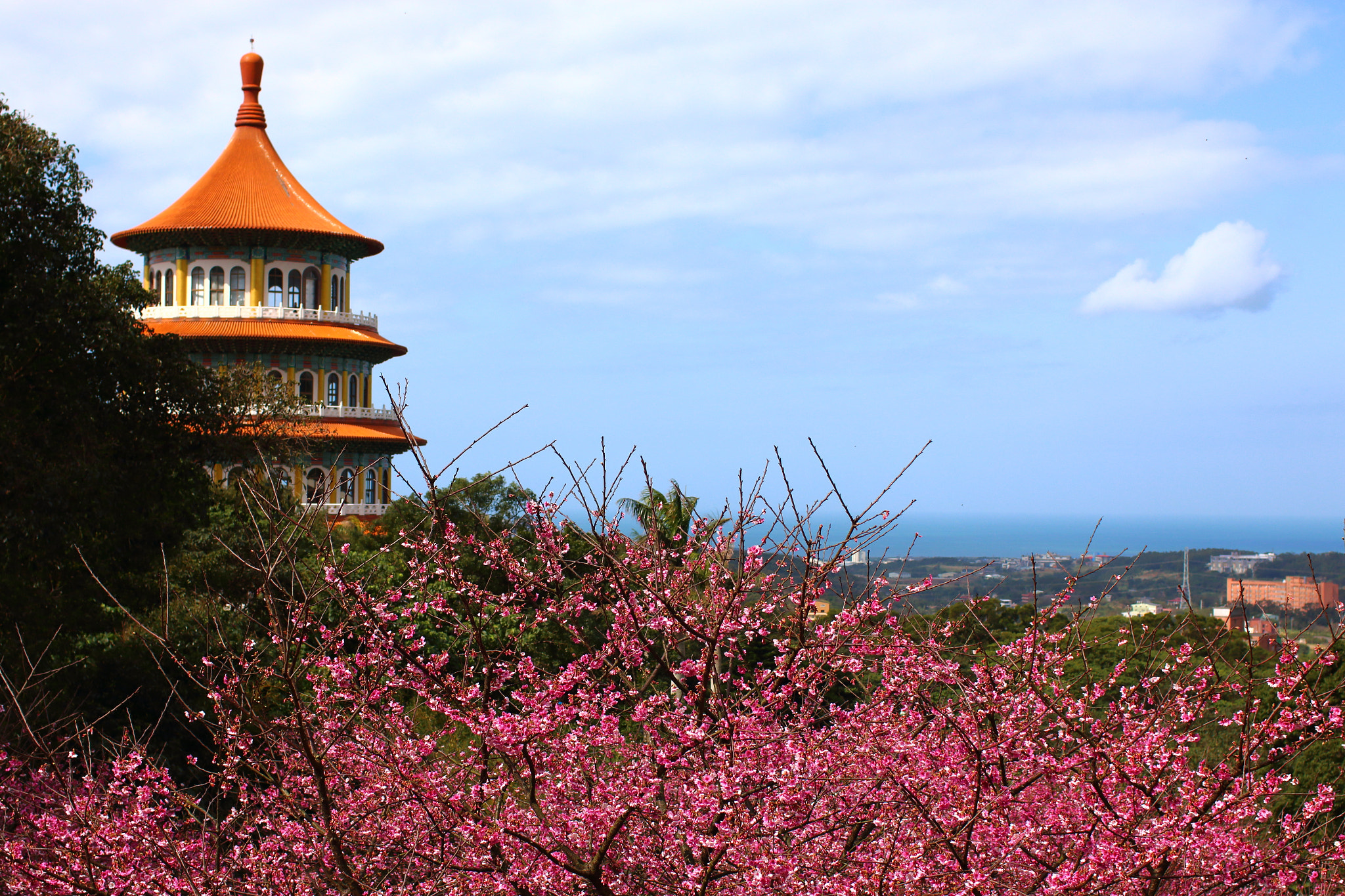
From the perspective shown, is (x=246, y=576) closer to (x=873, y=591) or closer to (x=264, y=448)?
(x=264, y=448)

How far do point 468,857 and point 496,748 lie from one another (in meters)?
0.64

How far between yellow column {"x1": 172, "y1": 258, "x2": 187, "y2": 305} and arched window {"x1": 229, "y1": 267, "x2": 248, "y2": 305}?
5.13 feet

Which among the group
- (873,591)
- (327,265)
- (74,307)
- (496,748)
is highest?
(327,265)

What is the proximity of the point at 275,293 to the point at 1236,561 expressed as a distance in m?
35.6

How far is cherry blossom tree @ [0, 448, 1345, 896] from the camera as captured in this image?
17.3ft

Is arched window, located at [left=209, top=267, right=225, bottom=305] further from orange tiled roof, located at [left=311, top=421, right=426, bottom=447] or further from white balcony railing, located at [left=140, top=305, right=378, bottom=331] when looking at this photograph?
orange tiled roof, located at [left=311, top=421, right=426, bottom=447]

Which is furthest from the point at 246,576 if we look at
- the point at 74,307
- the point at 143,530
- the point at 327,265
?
the point at 327,265

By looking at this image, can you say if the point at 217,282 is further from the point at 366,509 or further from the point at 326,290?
the point at 366,509

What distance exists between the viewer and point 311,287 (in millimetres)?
42438

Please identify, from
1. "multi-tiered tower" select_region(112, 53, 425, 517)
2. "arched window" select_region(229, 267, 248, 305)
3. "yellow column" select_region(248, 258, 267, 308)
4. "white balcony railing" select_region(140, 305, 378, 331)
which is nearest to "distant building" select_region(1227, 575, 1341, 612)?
"multi-tiered tower" select_region(112, 53, 425, 517)

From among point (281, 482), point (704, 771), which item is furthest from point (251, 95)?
point (704, 771)

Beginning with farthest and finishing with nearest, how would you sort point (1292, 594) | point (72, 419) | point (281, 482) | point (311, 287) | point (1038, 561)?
point (311, 287) → point (281, 482) → point (1292, 594) → point (72, 419) → point (1038, 561)

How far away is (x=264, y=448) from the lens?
19844 mm

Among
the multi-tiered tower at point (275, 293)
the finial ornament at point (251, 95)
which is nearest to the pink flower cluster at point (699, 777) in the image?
the multi-tiered tower at point (275, 293)
